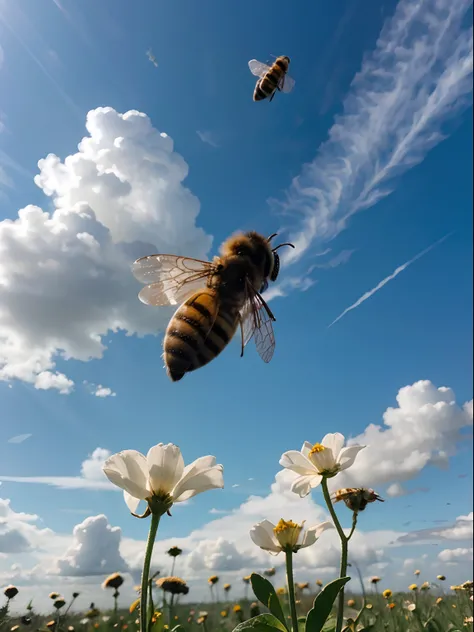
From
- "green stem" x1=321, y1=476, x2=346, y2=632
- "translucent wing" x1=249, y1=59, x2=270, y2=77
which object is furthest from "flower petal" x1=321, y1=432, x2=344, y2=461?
"translucent wing" x1=249, y1=59, x2=270, y2=77

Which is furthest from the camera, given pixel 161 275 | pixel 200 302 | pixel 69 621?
pixel 69 621

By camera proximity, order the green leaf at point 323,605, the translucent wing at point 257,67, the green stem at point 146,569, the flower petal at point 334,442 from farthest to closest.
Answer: the translucent wing at point 257,67 → the flower petal at point 334,442 → the green leaf at point 323,605 → the green stem at point 146,569

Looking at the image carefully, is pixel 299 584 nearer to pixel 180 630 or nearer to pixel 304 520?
pixel 304 520

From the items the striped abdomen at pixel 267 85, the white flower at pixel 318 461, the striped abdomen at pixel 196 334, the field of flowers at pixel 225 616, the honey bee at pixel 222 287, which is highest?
the striped abdomen at pixel 267 85

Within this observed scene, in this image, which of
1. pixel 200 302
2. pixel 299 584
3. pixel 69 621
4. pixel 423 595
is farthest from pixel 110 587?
pixel 423 595

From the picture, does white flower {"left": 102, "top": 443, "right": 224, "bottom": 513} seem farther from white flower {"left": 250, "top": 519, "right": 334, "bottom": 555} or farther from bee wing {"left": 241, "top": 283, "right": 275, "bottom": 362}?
bee wing {"left": 241, "top": 283, "right": 275, "bottom": 362}

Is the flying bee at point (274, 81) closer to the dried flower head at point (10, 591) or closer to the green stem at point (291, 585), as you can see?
the green stem at point (291, 585)

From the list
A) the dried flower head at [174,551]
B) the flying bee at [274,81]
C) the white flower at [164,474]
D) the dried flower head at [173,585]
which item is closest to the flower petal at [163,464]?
the white flower at [164,474]

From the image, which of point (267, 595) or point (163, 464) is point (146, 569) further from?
point (267, 595)
